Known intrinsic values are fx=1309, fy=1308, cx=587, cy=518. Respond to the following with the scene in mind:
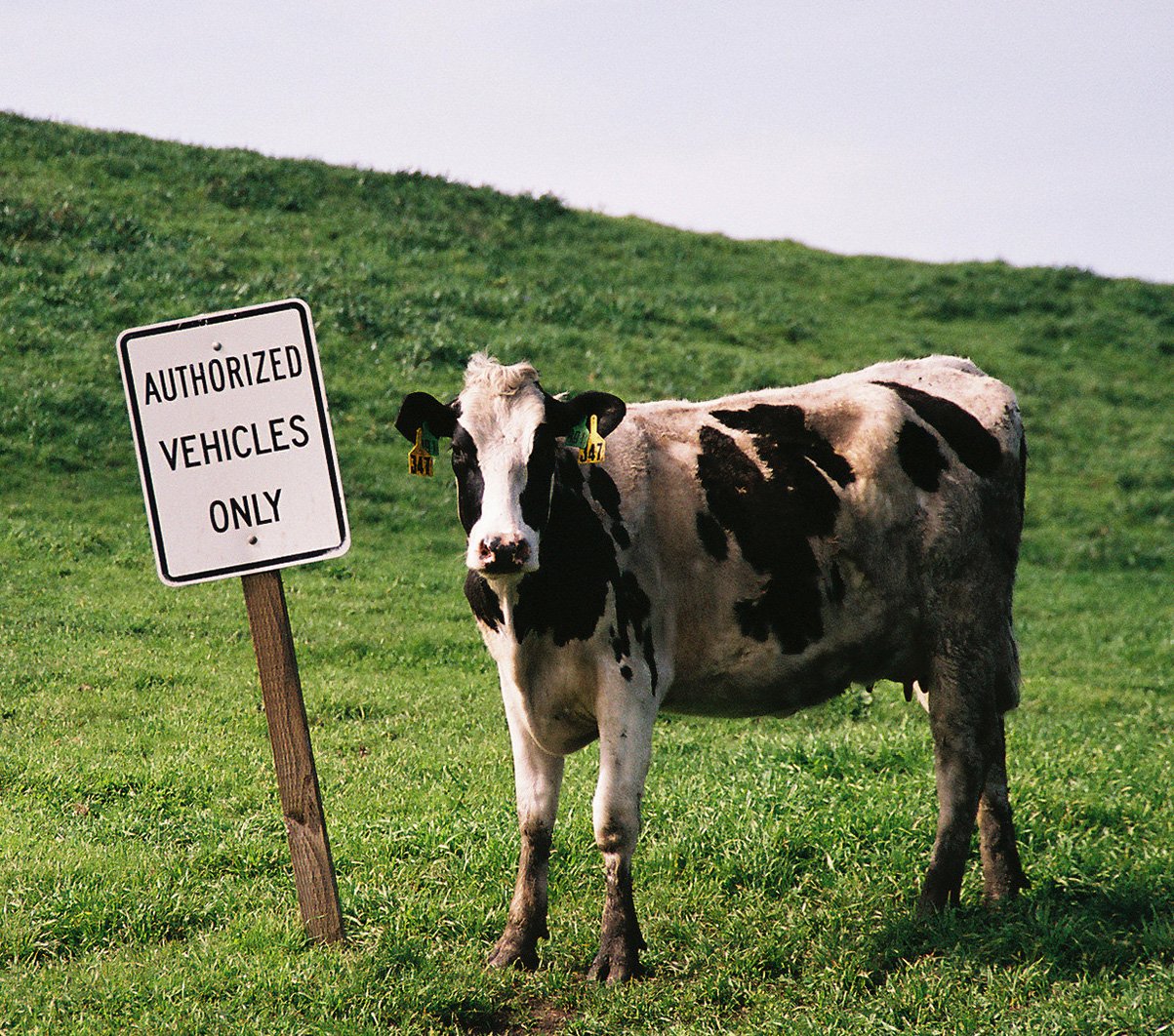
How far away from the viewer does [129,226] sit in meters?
25.1

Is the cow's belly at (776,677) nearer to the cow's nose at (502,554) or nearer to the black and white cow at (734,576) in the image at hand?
the black and white cow at (734,576)

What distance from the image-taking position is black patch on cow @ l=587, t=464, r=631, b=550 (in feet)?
21.9

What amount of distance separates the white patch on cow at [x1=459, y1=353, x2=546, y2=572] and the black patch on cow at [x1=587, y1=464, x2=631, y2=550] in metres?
0.61

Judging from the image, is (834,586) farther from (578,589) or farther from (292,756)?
(292,756)

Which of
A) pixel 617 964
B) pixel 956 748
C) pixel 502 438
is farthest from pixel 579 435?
pixel 956 748

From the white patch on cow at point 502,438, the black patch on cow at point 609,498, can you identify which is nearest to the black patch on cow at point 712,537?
the black patch on cow at point 609,498

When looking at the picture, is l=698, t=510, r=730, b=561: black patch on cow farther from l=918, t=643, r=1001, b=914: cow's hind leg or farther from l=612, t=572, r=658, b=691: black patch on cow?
l=918, t=643, r=1001, b=914: cow's hind leg

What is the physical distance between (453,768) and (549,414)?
12.8 ft

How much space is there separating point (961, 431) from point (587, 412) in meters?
2.35

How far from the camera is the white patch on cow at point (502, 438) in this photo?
585 centimetres

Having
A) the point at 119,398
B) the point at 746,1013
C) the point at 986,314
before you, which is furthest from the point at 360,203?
the point at 746,1013

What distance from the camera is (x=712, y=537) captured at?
22.6 ft

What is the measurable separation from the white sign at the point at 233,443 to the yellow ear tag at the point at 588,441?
1.19 meters

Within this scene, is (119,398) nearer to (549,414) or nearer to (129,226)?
(129,226)
